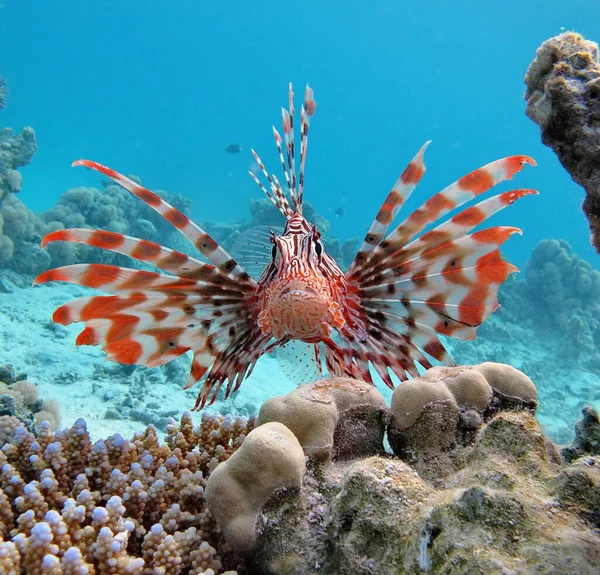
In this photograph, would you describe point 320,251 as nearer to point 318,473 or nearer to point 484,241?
point 484,241

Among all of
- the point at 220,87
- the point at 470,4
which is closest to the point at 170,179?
the point at 220,87

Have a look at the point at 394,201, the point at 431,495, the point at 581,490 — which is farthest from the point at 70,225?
the point at 581,490

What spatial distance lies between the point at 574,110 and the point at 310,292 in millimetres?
1568

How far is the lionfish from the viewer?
257 centimetres

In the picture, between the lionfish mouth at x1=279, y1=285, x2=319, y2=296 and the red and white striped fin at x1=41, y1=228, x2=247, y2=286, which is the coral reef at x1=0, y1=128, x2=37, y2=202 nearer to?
the red and white striped fin at x1=41, y1=228, x2=247, y2=286

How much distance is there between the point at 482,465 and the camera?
5.36 feet

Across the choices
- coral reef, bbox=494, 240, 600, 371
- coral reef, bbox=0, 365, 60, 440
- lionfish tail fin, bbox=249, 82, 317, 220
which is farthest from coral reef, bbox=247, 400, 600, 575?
coral reef, bbox=494, 240, 600, 371

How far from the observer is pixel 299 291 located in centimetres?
254

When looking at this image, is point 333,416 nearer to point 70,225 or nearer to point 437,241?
point 437,241

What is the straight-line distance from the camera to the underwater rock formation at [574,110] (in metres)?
2.05

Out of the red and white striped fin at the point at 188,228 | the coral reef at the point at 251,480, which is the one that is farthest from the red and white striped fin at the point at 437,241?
the coral reef at the point at 251,480

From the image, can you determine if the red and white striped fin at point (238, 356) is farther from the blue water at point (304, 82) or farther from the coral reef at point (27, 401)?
the blue water at point (304, 82)

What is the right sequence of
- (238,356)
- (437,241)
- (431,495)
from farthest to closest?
(238,356), (437,241), (431,495)

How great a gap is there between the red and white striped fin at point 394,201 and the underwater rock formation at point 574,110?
696 mm
